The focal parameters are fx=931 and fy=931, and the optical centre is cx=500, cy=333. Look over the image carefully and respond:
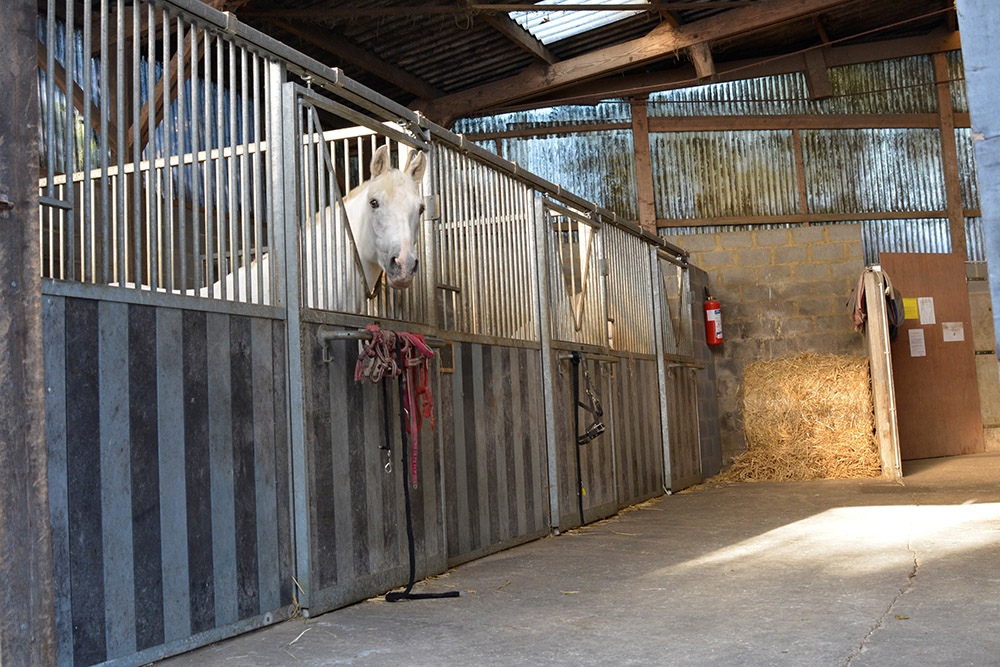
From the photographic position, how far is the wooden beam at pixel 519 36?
346 inches

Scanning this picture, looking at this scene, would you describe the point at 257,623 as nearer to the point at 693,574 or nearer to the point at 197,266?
the point at 197,266

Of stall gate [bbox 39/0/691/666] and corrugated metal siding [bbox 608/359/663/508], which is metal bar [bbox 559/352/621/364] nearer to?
stall gate [bbox 39/0/691/666]

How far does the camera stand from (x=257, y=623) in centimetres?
285

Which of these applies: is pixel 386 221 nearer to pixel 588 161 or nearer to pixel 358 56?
pixel 358 56

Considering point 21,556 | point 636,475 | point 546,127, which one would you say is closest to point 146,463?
point 21,556

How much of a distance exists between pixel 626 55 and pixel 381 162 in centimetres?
675

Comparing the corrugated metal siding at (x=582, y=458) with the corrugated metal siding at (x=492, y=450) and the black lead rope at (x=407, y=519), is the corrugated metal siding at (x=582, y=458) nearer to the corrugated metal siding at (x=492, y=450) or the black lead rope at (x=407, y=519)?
the corrugated metal siding at (x=492, y=450)

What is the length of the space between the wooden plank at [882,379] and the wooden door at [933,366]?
113 cm

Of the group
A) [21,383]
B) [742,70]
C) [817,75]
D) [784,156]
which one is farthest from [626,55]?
[21,383]

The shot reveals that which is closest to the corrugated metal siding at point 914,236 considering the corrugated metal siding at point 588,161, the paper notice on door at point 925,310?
the paper notice on door at point 925,310

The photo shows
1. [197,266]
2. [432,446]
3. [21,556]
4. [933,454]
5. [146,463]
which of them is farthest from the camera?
[933,454]

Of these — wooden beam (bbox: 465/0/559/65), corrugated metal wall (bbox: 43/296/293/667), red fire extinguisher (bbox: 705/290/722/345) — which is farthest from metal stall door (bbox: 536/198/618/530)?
wooden beam (bbox: 465/0/559/65)

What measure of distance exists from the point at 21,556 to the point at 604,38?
9331 millimetres

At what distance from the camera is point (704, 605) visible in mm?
3053
